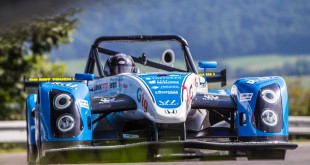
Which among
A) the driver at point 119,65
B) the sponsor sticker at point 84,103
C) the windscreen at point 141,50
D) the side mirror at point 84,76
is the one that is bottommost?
the sponsor sticker at point 84,103

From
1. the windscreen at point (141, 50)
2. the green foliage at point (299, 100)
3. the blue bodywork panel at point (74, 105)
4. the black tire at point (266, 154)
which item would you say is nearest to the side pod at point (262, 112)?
the black tire at point (266, 154)

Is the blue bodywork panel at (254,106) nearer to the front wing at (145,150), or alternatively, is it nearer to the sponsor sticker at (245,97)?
the sponsor sticker at (245,97)

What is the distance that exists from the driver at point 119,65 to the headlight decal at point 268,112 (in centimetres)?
190

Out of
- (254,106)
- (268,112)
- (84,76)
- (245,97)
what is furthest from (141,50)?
(268,112)

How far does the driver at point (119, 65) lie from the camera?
360 inches

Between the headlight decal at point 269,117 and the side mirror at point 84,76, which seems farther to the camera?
the side mirror at point 84,76

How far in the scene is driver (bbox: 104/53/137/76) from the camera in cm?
916

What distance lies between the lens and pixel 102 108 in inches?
306

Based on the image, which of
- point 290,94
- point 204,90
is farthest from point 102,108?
point 290,94

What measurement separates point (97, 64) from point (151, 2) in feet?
25.7

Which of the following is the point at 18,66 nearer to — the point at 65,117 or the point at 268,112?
the point at 65,117

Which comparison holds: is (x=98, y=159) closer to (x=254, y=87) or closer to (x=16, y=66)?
(x=254, y=87)

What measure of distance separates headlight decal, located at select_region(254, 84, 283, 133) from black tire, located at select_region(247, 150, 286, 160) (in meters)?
0.21

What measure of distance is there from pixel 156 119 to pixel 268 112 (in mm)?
1138
